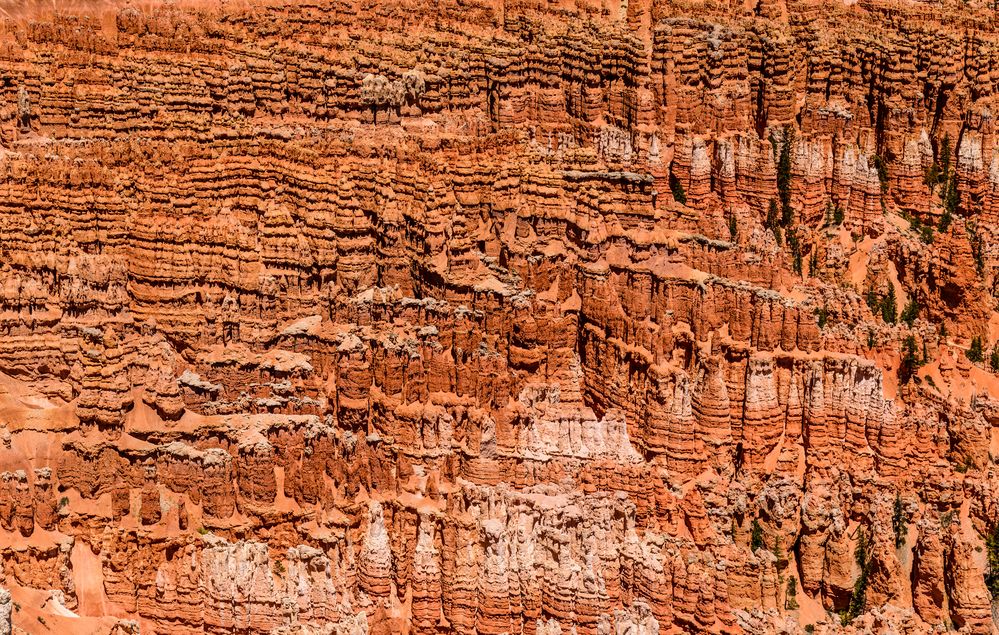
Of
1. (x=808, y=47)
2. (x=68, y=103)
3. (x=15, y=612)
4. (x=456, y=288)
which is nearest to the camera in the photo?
(x=15, y=612)

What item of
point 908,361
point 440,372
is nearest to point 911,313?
point 908,361

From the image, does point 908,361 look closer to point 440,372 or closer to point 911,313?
point 911,313

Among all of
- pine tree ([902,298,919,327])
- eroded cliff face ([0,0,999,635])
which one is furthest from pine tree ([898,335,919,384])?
pine tree ([902,298,919,327])

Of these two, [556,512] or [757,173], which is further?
[757,173]

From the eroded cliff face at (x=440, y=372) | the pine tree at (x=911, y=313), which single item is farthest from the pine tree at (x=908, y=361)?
the pine tree at (x=911, y=313)

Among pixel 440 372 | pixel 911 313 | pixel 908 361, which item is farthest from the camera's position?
pixel 911 313

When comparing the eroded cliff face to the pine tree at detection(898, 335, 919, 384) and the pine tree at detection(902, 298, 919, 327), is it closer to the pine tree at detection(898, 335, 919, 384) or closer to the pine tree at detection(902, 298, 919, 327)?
the pine tree at detection(898, 335, 919, 384)

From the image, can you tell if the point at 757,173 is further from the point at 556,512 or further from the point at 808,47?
the point at 556,512

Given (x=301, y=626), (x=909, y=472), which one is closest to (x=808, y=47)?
(x=909, y=472)
